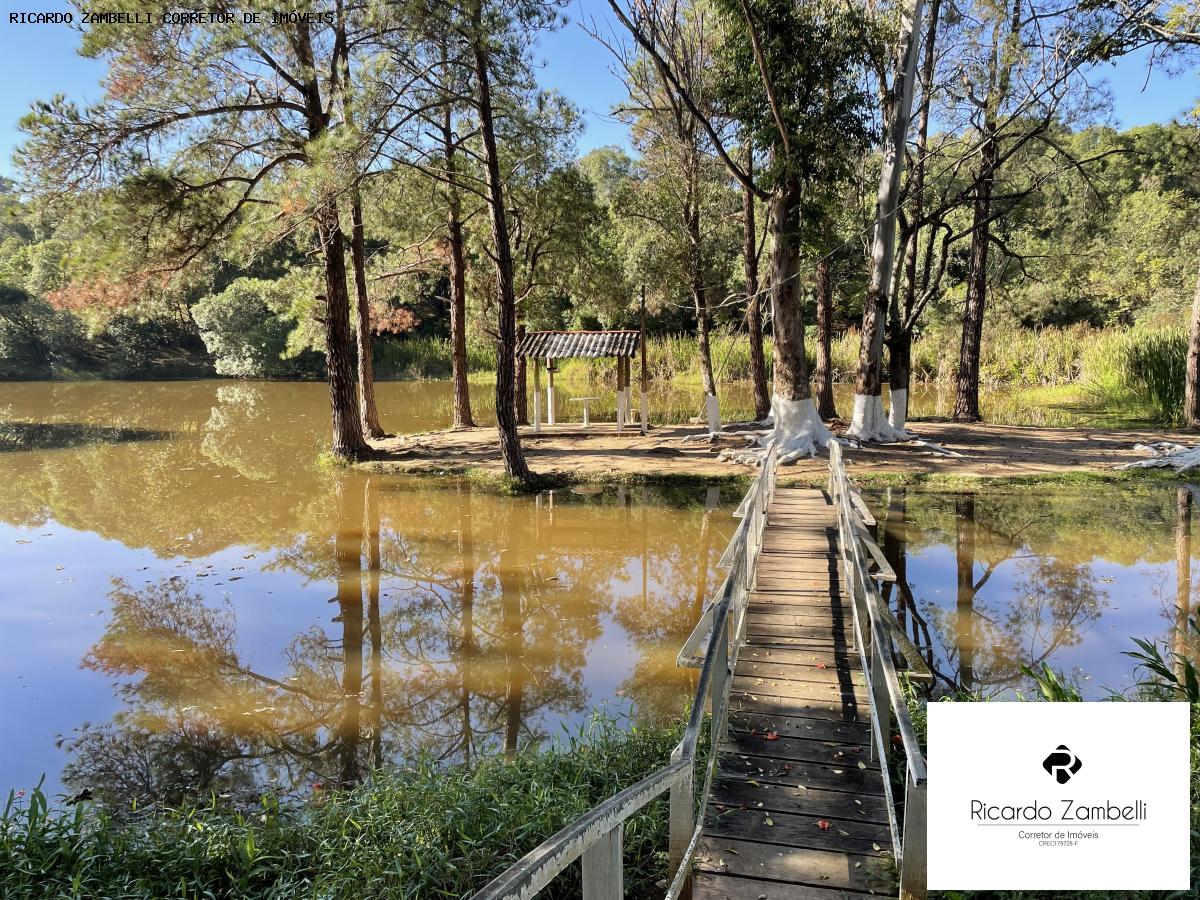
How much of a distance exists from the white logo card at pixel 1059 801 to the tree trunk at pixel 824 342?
15.9 m

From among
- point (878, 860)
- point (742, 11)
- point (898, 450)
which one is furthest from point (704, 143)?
point (878, 860)

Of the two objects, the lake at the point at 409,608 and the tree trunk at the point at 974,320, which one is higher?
the tree trunk at the point at 974,320

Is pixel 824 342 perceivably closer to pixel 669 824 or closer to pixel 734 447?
pixel 734 447

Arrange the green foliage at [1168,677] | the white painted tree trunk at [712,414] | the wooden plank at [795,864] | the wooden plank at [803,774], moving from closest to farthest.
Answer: the wooden plank at [795,864], the wooden plank at [803,774], the green foliage at [1168,677], the white painted tree trunk at [712,414]

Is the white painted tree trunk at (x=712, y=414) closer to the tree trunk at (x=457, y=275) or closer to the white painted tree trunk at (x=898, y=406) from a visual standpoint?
the white painted tree trunk at (x=898, y=406)

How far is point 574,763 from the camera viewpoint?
5.09 m

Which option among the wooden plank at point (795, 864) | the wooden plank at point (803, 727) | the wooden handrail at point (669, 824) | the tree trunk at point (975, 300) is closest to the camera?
the wooden handrail at point (669, 824)

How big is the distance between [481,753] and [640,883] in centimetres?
217

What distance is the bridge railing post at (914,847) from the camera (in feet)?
9.84

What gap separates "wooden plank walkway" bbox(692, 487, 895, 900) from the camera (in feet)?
11.9

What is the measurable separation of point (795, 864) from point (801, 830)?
0.29 m

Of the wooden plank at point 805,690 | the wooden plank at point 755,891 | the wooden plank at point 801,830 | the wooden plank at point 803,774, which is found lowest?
the wooden plank at point 755,891

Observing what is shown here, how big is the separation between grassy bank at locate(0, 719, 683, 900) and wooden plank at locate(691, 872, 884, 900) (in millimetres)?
403

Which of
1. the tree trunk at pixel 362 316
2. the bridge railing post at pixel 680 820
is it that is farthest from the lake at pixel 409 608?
the tree trunk at pixel 362 316
